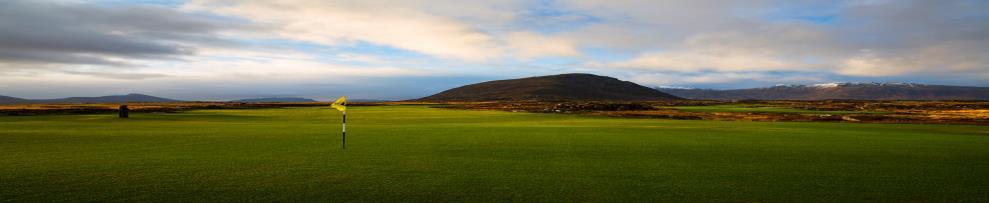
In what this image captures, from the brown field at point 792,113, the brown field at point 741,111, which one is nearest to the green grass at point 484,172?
the brown field at point 792,113

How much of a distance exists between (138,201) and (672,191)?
763 centimetres

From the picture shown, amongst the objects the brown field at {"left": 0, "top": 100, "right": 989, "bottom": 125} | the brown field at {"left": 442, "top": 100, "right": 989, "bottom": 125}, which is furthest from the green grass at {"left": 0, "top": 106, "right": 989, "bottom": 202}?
the brown field at {"left": 0, "top": 100, "right": 989, "bottom": 125}

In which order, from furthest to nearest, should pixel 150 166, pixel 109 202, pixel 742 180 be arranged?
pixel 150 166
pixel 742 180
pixel 109 202

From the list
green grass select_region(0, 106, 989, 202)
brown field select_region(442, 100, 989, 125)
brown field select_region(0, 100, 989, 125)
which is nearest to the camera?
green grass select_region(0, 106, 989, 202)

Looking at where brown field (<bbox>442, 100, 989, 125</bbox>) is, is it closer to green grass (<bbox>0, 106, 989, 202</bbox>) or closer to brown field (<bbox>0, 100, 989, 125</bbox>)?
brown field (<bbox>0, 100, 989, 125</bbox>)

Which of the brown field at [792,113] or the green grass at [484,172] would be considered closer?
the green grass at [484,172]

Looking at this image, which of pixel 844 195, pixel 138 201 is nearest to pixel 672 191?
pixel 844 195

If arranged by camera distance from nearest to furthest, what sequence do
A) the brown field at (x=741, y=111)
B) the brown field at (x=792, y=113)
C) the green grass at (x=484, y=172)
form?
the green grass at (x=484, y=172)
the brown field at (x=792, y=113)
the brown field at (x=741, y=111)

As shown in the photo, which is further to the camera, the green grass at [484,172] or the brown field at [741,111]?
the brown field at [741,111]

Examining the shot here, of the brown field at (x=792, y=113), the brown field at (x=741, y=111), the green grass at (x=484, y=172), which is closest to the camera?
the green grass at (x=484, y=172)

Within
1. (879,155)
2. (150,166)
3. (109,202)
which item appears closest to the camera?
(109,202)

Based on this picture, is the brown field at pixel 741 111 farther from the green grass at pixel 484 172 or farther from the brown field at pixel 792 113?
the green grass at pixel 484 172

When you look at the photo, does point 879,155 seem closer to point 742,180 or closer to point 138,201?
point 742,180

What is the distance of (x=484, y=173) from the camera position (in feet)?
33.0
